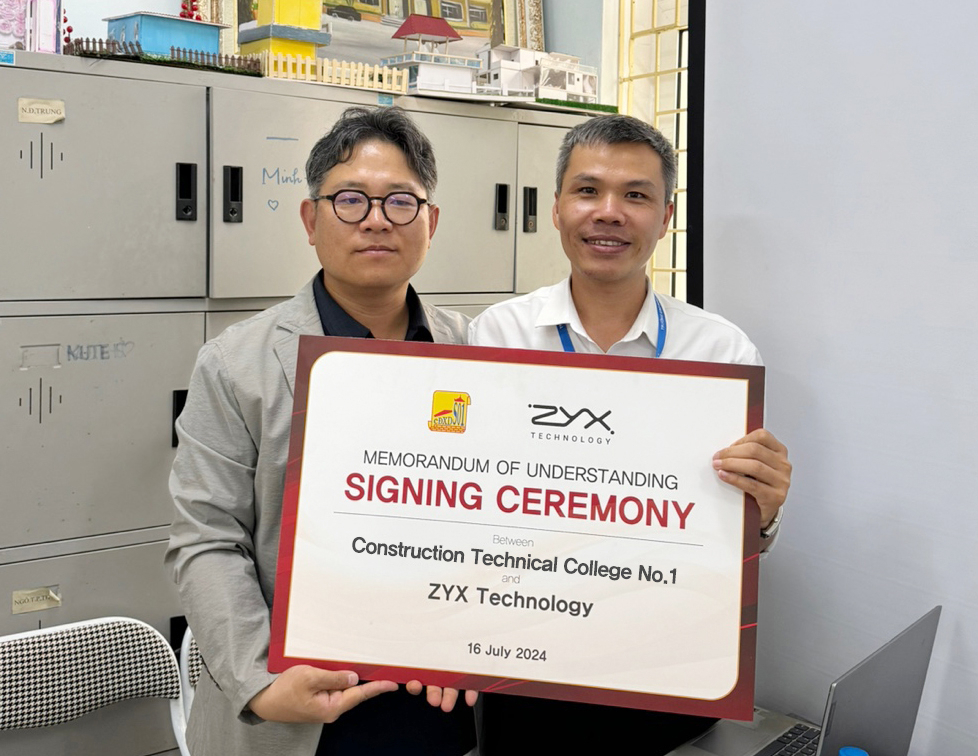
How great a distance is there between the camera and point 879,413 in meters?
1.26

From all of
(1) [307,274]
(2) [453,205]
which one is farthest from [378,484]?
(2) [453,205]

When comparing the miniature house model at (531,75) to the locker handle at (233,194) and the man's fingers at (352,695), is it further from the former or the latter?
the man's fingers at (352,695)

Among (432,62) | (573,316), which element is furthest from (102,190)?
(573,316)

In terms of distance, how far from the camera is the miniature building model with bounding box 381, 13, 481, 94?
2975mm

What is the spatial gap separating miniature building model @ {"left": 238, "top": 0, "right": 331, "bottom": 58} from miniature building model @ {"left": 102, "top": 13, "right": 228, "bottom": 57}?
16cm

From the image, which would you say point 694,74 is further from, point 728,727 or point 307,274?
point 307,274

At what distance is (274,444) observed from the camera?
1271 millimetres

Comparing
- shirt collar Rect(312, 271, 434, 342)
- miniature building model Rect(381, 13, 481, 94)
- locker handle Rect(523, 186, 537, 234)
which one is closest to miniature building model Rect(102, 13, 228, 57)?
miniature building model Rect(381, 13, 481, 94)

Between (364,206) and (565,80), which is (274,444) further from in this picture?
(565,80)

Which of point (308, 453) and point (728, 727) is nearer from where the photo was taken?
point (308, 453)

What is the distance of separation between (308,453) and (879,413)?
765 mm

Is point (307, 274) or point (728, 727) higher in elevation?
point (307, 274)

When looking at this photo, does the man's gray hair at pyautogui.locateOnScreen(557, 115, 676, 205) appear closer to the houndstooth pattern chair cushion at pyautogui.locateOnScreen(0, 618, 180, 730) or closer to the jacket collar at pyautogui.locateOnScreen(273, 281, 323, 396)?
the jacket collar at pyautogui.locateOnScreen(273, 281, 323, 396)

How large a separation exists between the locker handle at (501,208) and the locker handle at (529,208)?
0.08 metres
